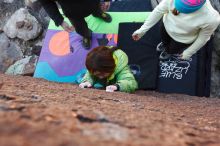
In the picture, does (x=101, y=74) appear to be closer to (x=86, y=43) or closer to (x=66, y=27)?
(x=66, y=27)

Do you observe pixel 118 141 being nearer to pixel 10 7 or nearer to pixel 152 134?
pixel 152 134

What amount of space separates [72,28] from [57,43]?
306 millimetres

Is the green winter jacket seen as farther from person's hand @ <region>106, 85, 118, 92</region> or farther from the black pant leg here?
the black pant leg

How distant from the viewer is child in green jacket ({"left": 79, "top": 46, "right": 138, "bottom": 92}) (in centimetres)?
301

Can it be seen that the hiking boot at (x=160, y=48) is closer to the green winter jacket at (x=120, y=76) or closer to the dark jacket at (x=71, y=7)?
the green winter jacket at (x=120, y=76)

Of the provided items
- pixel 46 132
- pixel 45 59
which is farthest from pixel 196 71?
pixel 46 132

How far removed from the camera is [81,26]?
12.7 ft

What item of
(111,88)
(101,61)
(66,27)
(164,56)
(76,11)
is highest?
(76,11)

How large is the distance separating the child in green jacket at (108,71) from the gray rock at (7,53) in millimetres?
2064

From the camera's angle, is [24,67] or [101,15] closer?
[101,15]

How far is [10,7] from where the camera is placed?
207 inches

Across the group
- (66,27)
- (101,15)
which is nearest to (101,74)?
(66,27)

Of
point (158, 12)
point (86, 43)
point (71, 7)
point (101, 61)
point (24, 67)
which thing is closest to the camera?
point (101, 61)

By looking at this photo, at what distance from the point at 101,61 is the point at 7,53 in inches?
101
